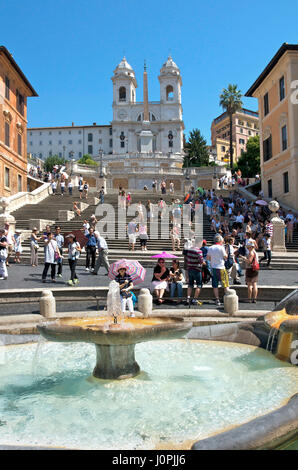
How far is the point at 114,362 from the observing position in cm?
560

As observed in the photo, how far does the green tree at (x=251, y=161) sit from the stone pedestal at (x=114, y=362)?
199ft

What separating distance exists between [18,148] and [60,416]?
32.2 m

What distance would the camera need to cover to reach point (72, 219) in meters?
24.8

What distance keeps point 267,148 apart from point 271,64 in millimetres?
6112

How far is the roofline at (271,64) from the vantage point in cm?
2533

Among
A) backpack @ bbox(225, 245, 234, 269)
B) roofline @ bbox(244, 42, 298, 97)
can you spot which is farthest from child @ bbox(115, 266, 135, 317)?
roofline @ bbox(244, 42, 298, 97)

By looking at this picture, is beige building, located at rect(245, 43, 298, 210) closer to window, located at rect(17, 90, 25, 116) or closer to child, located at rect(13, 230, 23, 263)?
child, located at rect(13, 230, 23, 263)

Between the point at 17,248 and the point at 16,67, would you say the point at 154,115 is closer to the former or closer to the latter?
the point at 16,67

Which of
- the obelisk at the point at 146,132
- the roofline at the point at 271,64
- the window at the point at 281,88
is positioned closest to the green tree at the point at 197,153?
the obelisk at the point at 146,132

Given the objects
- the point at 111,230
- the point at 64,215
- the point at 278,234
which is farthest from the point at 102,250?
the point at 64,215

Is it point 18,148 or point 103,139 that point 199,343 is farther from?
point 103,139

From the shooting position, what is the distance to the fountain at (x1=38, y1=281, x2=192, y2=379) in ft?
16.9

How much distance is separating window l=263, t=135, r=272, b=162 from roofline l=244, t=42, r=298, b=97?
4.35 meters

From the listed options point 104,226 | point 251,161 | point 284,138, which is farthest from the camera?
point 251,161
